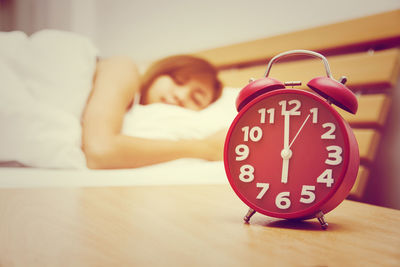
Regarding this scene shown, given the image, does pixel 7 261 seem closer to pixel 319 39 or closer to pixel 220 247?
pixel 220 247

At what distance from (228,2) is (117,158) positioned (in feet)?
2.79

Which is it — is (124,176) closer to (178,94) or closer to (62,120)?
(62,120)

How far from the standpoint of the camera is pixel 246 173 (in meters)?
0.54

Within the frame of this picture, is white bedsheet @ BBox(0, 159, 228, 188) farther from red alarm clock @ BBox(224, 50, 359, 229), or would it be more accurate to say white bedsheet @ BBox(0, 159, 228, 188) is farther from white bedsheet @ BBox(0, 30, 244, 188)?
red alarm clock @ BBox(224, 50, 359, 229)

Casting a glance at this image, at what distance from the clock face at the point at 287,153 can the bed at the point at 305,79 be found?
0.57m

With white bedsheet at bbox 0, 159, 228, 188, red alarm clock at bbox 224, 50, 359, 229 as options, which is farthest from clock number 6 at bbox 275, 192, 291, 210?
white bedsheet at bbox 0, 159, 228, 188

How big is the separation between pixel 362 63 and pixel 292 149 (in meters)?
0.79

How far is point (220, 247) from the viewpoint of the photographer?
1.30 ft

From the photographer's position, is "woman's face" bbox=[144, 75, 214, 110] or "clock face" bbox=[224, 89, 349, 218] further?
"woman's face" bbox=[144, 75, 214, 110]

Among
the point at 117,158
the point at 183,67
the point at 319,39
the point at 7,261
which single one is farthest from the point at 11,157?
the point at 319,39

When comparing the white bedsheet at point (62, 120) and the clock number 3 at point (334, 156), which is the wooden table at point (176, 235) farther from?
the white bedsheet at point (62, 120)

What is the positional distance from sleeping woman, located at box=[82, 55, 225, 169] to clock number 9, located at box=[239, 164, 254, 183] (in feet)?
2.22

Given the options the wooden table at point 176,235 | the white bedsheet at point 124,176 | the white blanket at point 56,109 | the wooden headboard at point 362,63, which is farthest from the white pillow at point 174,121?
the wooden table at point 176,235

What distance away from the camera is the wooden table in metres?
0.35
